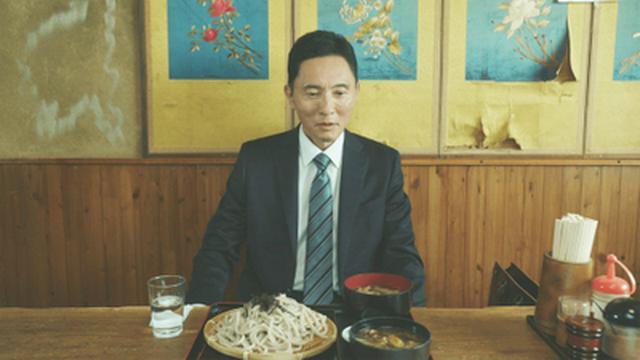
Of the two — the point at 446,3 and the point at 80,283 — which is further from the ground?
the point at 446,3

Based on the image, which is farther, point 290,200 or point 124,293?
point 124,293

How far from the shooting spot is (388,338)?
3.80 ft

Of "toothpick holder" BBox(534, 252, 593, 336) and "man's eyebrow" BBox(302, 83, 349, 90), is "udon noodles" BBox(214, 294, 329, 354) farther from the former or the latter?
"man's eyebrow" BBox(302, 83, 349, 90)

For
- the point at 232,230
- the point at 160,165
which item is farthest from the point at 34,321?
the point at 160,165

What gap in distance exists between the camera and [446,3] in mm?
2561

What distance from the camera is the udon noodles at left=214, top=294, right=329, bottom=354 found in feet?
3.89

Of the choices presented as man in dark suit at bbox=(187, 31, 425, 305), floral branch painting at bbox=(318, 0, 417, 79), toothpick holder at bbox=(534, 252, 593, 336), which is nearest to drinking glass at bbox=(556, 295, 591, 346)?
toothpick holder at bbox=(534, 252, 593, 336)

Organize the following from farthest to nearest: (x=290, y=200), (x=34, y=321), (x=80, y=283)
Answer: (x=80, y=283)
(x=290, y=200)
(x=34, y=321)

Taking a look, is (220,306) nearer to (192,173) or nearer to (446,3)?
(192,173)

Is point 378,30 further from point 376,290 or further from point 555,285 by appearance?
point 555,285

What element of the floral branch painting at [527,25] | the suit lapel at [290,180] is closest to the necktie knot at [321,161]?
the suit lapel at [290,180]

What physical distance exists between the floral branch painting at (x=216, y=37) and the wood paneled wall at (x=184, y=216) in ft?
1.61

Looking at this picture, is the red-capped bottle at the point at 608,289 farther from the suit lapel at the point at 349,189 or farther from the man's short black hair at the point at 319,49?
the man's short black hair at the point at 319,49

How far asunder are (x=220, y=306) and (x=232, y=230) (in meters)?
0.68
